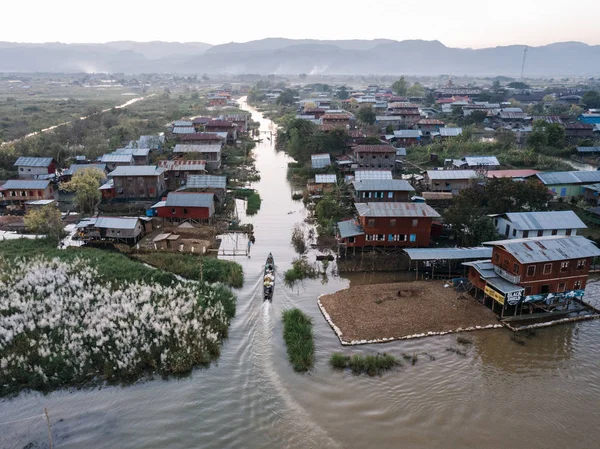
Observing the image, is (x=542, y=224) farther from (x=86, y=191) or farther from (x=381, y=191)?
(x=86, y=191)

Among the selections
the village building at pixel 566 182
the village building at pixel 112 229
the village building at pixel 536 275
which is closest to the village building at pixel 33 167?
the village building at pixel 112 229

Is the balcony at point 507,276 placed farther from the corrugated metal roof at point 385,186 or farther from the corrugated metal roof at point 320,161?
the corrugated metal roof at point 320,161

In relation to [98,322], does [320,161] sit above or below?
above

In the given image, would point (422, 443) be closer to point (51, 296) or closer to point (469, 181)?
point (51, 296)

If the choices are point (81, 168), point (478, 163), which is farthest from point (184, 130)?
point (478, 163)

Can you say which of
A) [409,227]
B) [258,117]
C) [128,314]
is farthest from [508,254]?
[258,117]
